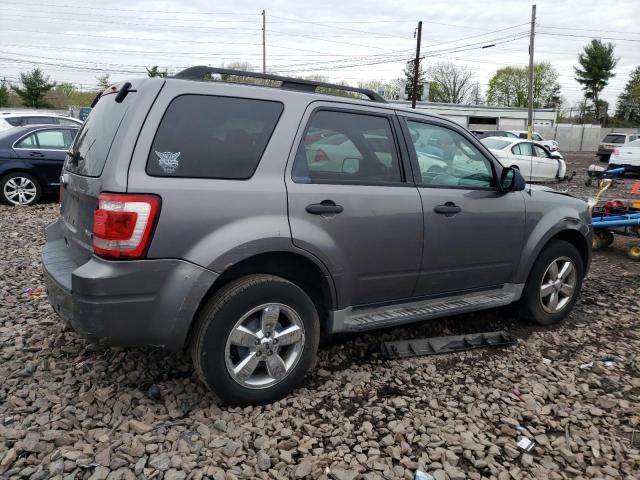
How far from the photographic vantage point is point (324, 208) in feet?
10.1

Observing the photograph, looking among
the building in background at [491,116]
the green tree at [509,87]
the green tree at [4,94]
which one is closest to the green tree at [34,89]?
the green tree at [4,94]

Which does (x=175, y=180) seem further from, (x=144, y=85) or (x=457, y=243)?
(x=457, y=243)

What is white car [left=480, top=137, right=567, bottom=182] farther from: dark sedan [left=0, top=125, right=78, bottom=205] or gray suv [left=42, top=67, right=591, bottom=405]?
gray suv [left=42, top=67, right=591, bottom=405]

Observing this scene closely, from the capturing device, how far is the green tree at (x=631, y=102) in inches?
2637

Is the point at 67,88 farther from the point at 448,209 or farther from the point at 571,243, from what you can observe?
the point at 448,209

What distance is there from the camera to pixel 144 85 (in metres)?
2.80

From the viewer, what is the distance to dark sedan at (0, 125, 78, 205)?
9.30 m

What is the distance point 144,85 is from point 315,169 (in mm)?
1071

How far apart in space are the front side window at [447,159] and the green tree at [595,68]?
3150 inches

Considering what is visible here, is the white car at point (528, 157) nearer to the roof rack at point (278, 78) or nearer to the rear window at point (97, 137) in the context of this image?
the roof rack at point (278, 78)

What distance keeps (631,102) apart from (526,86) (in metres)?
17.1

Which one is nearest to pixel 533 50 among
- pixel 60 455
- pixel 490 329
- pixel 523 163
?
pixel 523 163

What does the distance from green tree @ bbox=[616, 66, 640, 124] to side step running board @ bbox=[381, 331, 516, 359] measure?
75201 mm

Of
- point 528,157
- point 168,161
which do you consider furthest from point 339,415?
point 528,157
